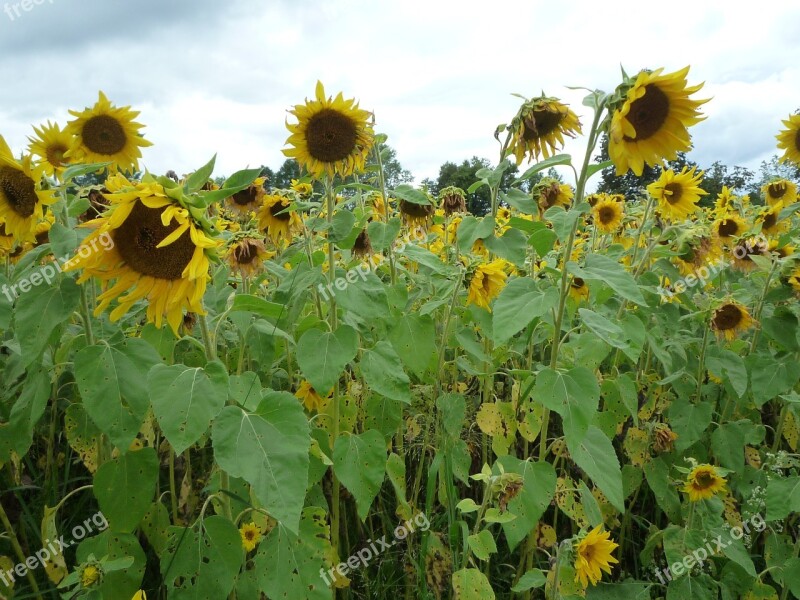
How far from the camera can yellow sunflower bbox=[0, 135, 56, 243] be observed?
5.84 ft

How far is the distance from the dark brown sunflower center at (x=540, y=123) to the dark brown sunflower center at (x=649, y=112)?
36cm

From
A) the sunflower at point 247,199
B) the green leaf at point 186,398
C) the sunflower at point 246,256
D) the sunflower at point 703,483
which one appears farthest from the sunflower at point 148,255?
the sunflower at point 703,483

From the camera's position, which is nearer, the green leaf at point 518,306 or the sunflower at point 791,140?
the green leaf at point 518,306

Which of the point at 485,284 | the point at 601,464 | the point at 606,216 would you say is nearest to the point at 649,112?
the point at 485,284

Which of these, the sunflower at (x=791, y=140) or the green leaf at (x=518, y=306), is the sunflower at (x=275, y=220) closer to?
the green leaf at (x=518, y=306)

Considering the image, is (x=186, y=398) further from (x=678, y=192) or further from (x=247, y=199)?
(x=678, y=192)

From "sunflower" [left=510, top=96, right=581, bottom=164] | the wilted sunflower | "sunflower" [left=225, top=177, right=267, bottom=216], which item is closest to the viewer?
"sunflower" [left=510, top=96, right=581, bottom=164]

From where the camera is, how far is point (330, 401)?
7.68 feet

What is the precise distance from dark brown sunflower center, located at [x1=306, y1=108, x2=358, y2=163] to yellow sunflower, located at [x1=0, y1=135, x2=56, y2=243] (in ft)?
3.23

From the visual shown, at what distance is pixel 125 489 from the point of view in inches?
67.8

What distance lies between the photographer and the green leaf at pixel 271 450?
133 cm

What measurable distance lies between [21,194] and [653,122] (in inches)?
82.5

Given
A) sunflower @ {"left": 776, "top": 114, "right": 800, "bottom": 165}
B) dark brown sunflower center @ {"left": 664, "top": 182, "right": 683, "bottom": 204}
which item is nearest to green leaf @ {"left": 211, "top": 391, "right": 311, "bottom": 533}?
dark brown sunflower center @ {"left": 664, "top": 182, "right": 683, "bottom": 204}

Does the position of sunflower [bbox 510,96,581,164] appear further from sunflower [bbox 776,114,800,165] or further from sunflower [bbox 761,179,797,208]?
sunflower [bbox 761,179,797,208]
